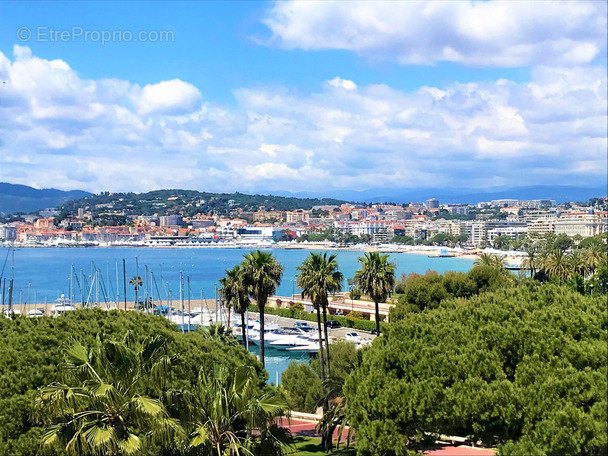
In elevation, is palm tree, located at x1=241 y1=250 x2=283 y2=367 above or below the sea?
above

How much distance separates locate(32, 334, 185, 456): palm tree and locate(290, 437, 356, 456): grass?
5.10m

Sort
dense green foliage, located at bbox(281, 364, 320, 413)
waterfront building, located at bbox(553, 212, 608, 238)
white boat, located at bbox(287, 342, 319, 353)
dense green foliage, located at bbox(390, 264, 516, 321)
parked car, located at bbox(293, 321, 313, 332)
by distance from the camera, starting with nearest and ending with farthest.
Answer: dense green foliage, located at bbox(281, 364, 320, 413), dense green foliage, located at bbox(390, 264, 516, 321), white boat, located at bbox(287, 342, 319, 353), parked car, located at bbox(293, 321, 313, 332), waterfront building, located at bbox(553, 212, 608, 238)

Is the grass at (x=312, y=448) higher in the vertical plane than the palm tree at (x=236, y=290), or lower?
lower

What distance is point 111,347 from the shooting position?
9.52 m

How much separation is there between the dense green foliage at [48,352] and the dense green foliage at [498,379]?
9.74 ft

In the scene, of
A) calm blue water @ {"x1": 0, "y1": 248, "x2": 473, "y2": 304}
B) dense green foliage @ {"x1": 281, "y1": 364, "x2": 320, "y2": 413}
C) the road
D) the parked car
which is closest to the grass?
dense green foliage @ {"x1": 281, "y1": 364, "x2": 320, "y2": 413}

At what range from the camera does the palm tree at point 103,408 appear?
350 inches

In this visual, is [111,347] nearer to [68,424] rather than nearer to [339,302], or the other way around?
[68,424]

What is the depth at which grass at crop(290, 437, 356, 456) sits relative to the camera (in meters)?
13.7

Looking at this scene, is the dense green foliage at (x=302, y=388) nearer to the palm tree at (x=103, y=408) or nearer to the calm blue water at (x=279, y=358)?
the palm tree at (x=103, y=408)

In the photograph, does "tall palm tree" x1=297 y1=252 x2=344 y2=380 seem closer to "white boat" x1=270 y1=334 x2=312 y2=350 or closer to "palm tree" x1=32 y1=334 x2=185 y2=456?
"palm tree" x1=32 y1=334 x2=185 y2=456

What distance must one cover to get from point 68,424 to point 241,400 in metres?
2.47

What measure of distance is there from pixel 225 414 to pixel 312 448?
6096mm

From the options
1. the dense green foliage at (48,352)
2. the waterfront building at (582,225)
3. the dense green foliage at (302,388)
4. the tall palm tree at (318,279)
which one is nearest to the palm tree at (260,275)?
the tall palm tree at (318,279)
